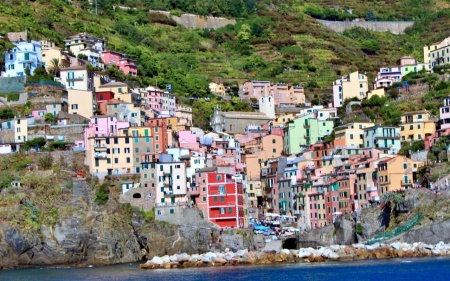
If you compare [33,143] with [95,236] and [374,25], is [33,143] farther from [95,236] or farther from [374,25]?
[374,25]

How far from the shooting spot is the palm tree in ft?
315

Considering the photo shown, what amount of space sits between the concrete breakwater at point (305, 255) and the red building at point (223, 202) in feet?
18.1

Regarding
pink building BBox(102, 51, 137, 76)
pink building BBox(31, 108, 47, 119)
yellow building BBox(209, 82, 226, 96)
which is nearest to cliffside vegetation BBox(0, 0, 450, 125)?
pink building BBox(102, 51, 137, 76)

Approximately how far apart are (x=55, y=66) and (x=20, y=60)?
331cm

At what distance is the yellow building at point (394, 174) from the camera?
255 feet

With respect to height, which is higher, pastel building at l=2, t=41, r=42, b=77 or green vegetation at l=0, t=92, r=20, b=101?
pastel building at l=2, t=41, r=42, b=77

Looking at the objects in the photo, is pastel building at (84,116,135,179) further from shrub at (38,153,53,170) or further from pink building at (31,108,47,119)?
pink building at (31,108,47,119)

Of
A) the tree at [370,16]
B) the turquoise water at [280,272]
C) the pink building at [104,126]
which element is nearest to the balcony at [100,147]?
the pink building at [104,126]

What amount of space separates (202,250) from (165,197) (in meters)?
5.59

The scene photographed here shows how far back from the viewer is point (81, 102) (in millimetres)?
89500

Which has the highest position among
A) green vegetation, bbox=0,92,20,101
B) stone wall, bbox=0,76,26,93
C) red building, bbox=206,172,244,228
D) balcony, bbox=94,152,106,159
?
stone wall, bbox=0,76,26,93

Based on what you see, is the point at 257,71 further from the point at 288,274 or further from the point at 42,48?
the point at 288,274

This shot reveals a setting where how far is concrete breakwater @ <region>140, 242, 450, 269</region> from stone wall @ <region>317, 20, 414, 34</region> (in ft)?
270

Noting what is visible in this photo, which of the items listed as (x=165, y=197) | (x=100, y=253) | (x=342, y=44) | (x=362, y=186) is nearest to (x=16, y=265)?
(x=100, y=253)
